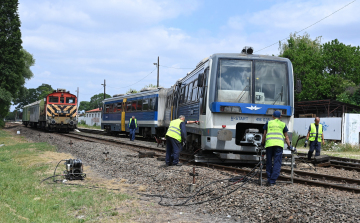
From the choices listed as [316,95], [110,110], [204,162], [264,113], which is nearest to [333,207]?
[264,113]

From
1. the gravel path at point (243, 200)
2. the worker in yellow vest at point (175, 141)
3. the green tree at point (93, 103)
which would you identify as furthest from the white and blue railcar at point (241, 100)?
the green tree at point (93, 103)

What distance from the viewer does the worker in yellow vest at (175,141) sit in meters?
10.6

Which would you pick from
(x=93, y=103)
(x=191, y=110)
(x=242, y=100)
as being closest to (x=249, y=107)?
(x=242, y=100)

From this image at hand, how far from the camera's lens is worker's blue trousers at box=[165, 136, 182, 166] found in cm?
1056

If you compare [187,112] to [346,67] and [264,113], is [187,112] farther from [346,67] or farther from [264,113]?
[346,67]

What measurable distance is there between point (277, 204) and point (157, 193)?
2803 millimetres

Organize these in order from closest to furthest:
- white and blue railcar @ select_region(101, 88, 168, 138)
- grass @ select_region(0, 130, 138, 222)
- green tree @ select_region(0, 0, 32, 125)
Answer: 1. grass @ select_region(0, 130, 138, 222)
2. white and blue railcar @ select_region(101, 88, 168, 138)
3. green tree @ select_region(0, 0, 32, 125)

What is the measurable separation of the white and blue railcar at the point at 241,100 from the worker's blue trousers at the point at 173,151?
2.74 ft

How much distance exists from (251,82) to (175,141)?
283 centimetres

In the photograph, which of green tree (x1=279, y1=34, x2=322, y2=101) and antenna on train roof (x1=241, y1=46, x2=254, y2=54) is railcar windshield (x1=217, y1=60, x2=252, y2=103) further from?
green tree (x1=279, y1=34, x2=322, y2=101)

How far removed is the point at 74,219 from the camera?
217 inches

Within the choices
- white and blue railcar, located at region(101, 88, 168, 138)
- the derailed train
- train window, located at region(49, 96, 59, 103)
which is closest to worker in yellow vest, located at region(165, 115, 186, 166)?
the derailed train

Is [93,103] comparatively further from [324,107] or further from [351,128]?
[351,128]

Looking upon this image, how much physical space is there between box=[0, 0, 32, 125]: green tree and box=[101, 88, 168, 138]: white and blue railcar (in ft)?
40.5
